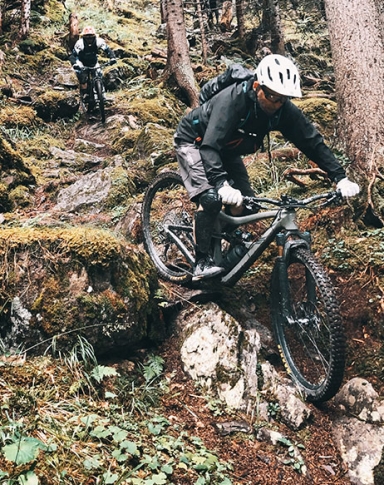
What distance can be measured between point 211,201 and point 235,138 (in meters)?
0.68

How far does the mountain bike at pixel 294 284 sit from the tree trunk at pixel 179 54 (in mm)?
7576

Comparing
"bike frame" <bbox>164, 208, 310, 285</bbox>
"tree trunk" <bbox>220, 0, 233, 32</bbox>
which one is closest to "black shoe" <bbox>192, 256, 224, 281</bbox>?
"bike frame" <bbox>164, 208, 310, 285</bbox>

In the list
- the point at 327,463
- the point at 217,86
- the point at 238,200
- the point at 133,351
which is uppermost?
the point at 217,86

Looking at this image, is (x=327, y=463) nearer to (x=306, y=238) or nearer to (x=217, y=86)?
(x=306, y=238)

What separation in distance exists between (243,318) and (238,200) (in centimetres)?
158

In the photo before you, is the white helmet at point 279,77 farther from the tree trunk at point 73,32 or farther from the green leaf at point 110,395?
the tree trunk at point 73,32

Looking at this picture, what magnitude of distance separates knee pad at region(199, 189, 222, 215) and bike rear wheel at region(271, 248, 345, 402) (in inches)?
32.4

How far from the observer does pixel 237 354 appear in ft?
14.5

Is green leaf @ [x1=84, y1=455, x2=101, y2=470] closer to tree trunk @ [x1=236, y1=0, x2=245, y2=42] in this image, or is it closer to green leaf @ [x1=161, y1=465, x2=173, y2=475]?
green leaf @ [x1=161, y1=465, x2=173, y2=475]

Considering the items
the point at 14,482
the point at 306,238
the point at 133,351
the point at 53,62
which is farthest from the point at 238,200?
the point at 53,62

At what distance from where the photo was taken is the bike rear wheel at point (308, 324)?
151 inches

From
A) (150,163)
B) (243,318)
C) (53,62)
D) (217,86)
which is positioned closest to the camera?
(217,86)

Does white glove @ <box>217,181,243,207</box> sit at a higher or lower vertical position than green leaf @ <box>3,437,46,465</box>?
higher

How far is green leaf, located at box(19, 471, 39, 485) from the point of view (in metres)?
2.28
